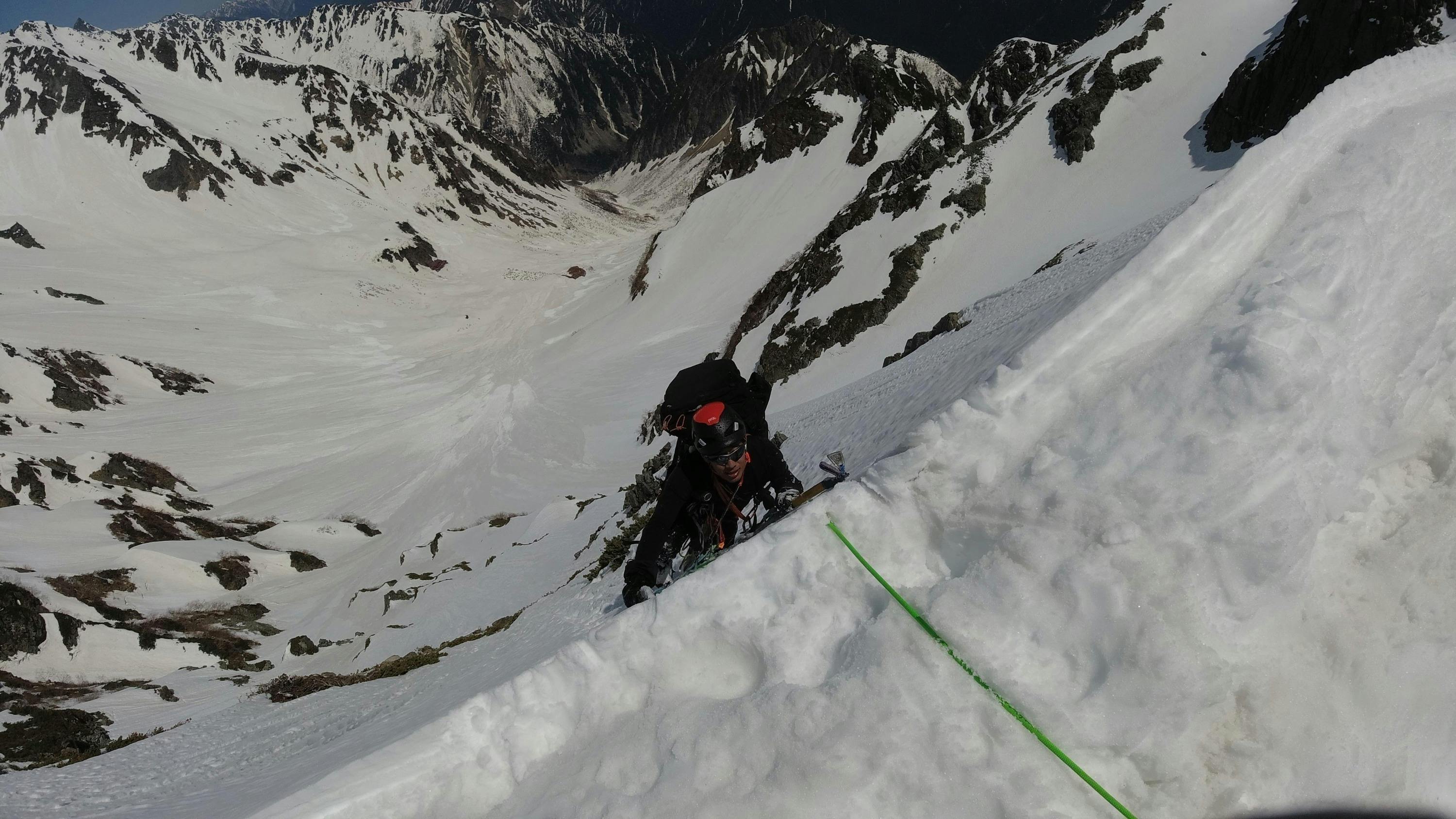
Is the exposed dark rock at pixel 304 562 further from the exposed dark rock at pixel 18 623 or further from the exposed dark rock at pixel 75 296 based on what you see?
the exposed dark rock at pixel 75 296

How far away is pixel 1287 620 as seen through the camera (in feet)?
9.77

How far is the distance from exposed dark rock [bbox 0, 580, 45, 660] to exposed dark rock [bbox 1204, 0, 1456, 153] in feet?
145

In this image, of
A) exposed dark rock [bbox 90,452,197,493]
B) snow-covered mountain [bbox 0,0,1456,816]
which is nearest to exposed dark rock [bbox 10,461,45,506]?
snow-covered mountain [bbox 0,0,1456,816]

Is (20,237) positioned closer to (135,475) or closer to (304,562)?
(135,475)

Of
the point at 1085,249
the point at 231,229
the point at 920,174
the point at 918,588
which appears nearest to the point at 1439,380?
the point at 918,588

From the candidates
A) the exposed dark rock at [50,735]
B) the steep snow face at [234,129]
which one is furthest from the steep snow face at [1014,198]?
the steep snow face at [234,129]

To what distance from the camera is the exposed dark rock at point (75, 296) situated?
258ft

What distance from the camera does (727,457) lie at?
514 cm

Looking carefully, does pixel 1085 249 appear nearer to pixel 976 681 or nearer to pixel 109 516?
pixel 976 681

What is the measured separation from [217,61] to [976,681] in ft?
692

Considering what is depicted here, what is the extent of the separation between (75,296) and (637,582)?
105 m

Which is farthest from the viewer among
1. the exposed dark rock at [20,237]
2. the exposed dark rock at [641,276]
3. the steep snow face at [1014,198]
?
the exposed dark rock at [20,237]

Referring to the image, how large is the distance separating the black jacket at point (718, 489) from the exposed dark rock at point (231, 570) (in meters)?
34.6

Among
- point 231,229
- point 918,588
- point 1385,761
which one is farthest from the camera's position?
point 231,229
